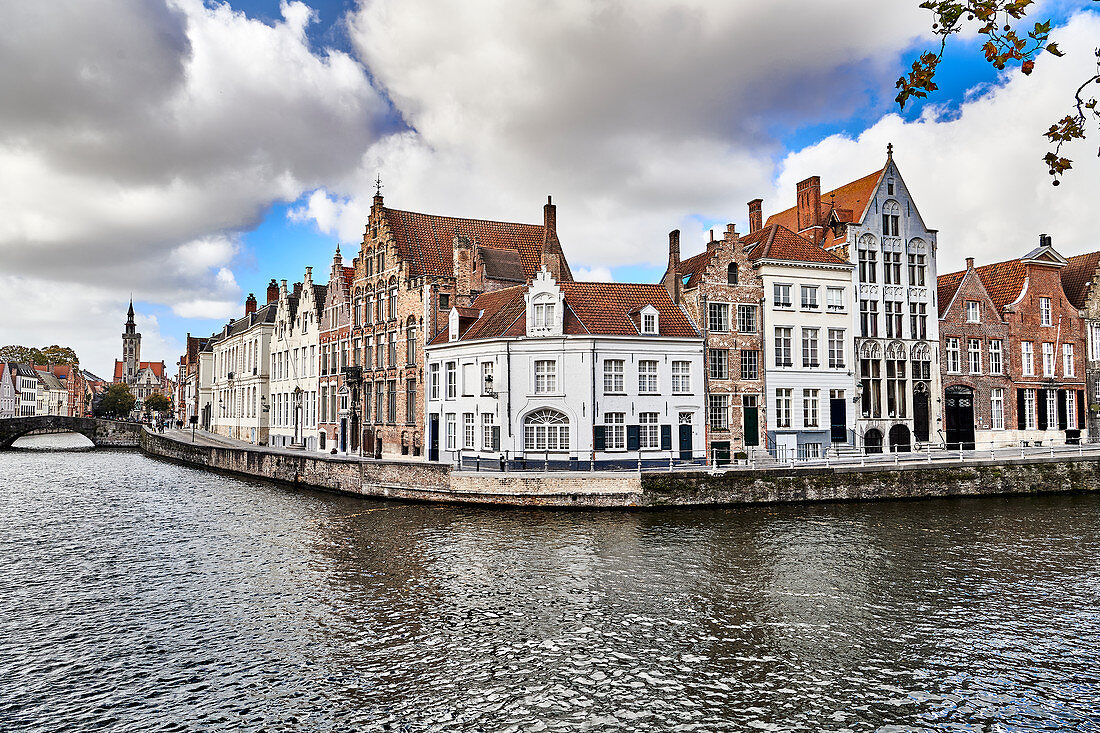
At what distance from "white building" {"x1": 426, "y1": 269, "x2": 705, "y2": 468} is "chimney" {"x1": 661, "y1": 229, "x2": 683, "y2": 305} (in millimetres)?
2291

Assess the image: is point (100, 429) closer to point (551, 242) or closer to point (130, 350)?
point (551, 242)

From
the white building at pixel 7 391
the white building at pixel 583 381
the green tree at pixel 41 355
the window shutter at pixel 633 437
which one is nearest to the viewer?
the white building at pixel 583 381

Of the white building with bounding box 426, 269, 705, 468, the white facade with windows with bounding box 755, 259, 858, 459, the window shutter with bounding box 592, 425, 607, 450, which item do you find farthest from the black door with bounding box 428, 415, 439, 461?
the white facade with windows with bounding box 755, 259, 858, 459

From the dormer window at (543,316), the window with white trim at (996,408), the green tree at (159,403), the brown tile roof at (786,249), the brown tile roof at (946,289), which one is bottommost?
the window with white trim at (996,408)

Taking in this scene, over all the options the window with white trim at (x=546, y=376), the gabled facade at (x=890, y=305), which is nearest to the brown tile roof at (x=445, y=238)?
the window with white trim at (x=546, y=376)

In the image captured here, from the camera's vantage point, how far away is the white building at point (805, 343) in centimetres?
4369

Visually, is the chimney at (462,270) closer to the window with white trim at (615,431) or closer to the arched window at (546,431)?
the arched window at (546,431)

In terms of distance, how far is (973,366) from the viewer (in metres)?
49.1

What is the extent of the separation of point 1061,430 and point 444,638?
169ft

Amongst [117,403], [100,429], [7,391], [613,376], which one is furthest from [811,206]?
[7,391]

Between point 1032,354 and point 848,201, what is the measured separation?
17152mm

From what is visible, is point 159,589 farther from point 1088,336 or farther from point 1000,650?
point 1088,336

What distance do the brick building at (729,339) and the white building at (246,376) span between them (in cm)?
4410

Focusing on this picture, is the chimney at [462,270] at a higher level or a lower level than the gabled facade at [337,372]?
higher
